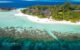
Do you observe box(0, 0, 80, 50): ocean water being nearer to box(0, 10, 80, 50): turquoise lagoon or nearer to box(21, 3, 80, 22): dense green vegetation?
box(0, 10, 80, 50): turquoise lagoon

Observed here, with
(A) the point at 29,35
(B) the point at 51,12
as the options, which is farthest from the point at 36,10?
(A) the point at 29,35

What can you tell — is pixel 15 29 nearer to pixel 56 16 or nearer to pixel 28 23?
pixel 28 23

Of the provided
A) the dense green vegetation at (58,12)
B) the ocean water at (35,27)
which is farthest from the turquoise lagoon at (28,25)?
the dense green vegetation at (58,12)

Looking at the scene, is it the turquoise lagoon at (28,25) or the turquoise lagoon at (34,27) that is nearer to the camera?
the turquoise lagoon at (34,27)

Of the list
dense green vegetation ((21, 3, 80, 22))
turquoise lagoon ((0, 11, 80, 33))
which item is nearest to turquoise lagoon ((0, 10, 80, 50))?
turquoise lagoon ((0, 11, 80, 33))

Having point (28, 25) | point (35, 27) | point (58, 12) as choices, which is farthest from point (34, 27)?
point (58, 12)

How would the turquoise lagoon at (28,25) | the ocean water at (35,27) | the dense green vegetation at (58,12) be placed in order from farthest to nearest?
the dense green vegetation at (58,12), the turquoise lagoon at (28,25), the ocean water at (35,27)

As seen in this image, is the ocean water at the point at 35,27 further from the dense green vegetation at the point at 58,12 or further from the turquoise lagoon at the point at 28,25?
the dense green vegetation at the point at 58,12

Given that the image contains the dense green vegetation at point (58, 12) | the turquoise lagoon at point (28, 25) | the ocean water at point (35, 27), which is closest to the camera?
the ocean water at point (35, 27)
